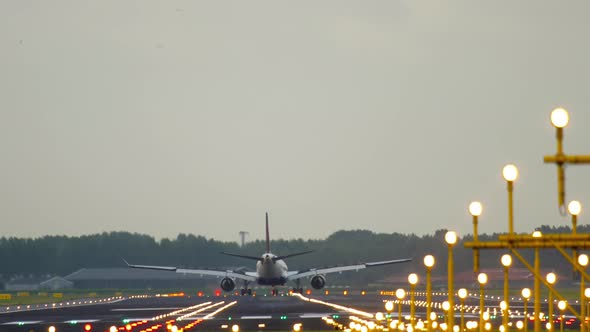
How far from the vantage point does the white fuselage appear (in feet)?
392

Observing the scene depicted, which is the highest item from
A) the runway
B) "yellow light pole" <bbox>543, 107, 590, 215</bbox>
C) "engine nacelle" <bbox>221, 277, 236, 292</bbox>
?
"engine nacelle" <bbox>221, 277, 236, 292</bbox>

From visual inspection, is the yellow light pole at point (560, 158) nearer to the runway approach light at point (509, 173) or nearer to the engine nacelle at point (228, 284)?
the runway approach light at point (509, 173)

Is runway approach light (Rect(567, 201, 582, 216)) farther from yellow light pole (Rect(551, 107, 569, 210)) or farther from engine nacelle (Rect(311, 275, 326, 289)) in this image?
engine nacelle (Rect(311, 275, 326, 289))

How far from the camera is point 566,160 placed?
1814 centimetres

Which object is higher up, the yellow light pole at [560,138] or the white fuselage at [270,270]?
the white fuselage at [270,270]

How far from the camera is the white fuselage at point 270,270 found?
119375 millimetres

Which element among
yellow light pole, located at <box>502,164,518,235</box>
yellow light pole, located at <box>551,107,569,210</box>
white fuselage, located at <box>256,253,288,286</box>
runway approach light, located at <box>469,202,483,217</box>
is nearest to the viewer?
yellow light pole, located at <box>551,107,569,210</box>

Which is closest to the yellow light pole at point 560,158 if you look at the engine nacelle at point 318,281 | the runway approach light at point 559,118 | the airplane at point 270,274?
the runway approach light at point 559,118

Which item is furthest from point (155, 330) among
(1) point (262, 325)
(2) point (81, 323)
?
(2) point (81, 323)

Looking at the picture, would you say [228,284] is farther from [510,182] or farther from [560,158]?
[560,158]

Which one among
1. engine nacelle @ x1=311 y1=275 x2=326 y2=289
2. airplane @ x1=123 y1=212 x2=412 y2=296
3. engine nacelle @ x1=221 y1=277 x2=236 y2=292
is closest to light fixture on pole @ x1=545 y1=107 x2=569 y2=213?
airplane @ x1=123 y1=212 x2=412 y2=296

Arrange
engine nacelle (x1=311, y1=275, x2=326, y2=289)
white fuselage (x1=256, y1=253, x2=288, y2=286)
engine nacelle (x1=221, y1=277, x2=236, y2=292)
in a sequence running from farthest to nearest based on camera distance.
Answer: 1. engine nacelle (x1=221, y1=277, x2=236, y2=292)
2. engine nacelle (x1=311, y1=275, x2=326, y2=289)
3. white fuselage (x1=256, y1=253, x2=288, y2=286)

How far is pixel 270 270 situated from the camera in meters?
120

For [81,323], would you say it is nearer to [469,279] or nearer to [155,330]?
[155,330]
